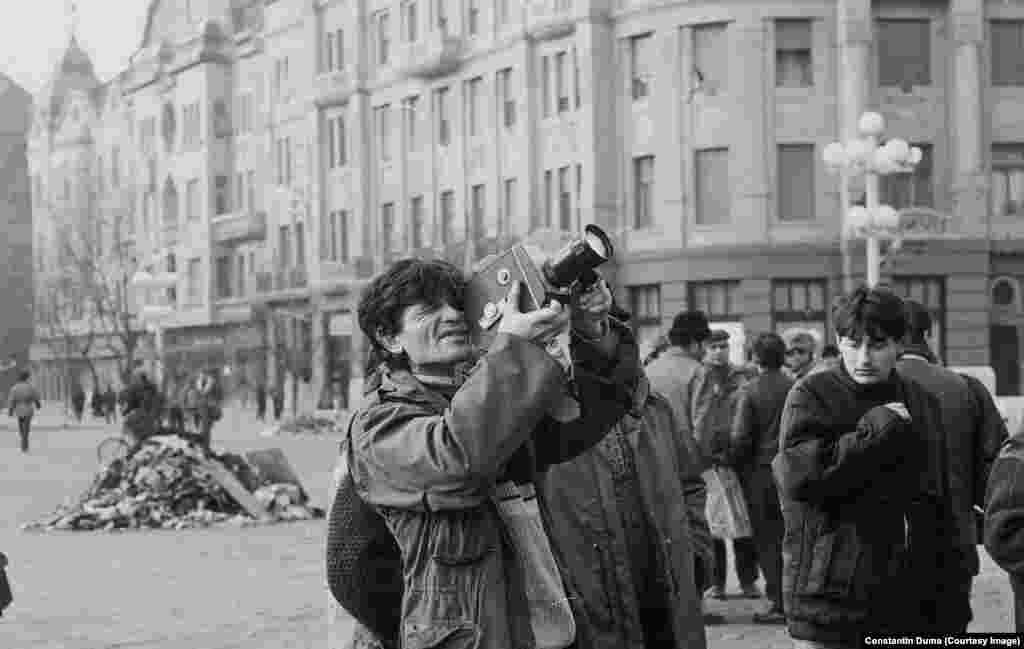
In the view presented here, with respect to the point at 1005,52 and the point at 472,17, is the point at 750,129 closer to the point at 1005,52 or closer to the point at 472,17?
the point at 1005,52

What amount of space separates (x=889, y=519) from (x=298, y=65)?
5773cm

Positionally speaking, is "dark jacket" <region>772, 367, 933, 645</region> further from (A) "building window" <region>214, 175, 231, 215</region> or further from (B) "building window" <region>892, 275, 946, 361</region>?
(A) "building window" <region>214, 175, 231, 215</region>

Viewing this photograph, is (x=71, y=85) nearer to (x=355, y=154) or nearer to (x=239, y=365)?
(x=239, y=365)

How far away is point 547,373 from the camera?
350 centimetres

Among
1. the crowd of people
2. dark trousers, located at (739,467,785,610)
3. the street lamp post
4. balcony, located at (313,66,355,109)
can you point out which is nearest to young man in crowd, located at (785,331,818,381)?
dark trousers, located at (739,467,785,610)

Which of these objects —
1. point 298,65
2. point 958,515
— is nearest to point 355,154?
point 298,65

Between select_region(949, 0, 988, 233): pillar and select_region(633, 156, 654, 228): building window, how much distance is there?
7.54m

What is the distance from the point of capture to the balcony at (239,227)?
215 ft

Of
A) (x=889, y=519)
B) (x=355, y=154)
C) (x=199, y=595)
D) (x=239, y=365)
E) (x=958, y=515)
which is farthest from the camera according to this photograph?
(x=239, y=365)

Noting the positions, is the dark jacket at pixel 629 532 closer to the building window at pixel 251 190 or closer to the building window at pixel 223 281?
the building window at pixel 251 190

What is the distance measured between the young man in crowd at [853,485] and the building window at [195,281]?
67073 mm

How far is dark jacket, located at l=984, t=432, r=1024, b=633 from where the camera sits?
14.2ft

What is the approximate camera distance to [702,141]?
42.8m

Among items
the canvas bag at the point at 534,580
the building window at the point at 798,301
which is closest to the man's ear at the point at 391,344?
the canvas bag at the point at 534,580
